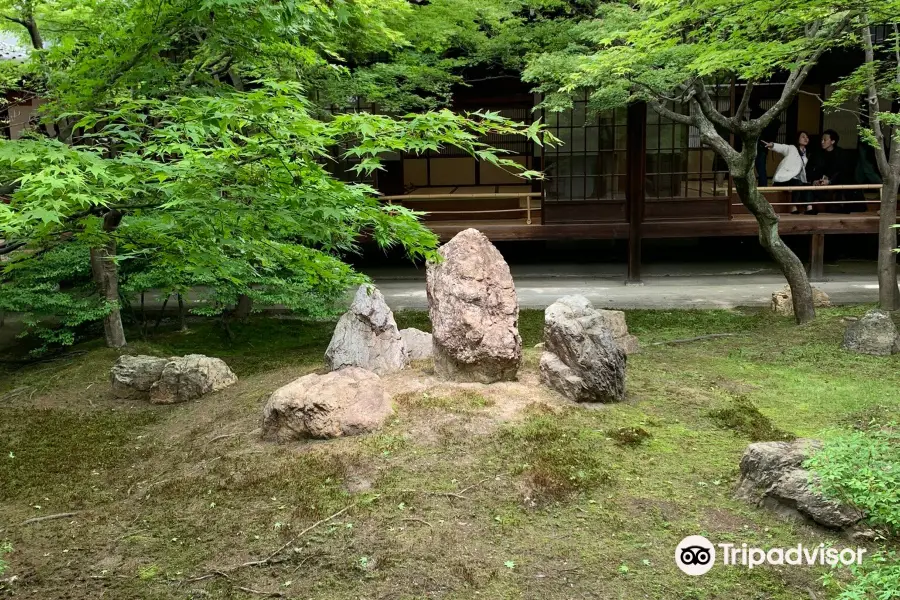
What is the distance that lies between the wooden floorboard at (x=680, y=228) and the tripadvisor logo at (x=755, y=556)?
32.1 feet

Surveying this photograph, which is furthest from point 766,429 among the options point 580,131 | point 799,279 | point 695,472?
point 580,131

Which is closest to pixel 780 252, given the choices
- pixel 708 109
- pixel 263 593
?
pixel 708 109

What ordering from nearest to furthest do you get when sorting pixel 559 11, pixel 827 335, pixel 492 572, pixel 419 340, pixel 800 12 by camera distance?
pixel 492 572 → pixel 800 12 → pixel 419 340 → pixel 827 335 → pixel 559 11

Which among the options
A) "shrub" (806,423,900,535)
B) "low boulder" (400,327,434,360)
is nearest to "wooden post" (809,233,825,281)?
"low boulder" (400,327,434,360)

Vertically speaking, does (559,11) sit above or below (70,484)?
above

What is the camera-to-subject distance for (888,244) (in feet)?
33.8

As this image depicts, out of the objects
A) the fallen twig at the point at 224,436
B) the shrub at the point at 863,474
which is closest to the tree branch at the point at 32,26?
the fallen twig at the point at 224,436

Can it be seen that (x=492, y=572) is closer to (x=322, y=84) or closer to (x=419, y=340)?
(x=419, y=340)

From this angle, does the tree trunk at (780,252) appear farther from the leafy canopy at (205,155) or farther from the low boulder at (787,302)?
the leafy canopy at (205,155)

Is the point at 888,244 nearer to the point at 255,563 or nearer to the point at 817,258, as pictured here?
the point at 817,258

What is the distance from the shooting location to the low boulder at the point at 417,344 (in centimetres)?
859

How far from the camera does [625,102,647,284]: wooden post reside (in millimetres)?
13602

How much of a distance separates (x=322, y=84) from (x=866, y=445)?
8911mm

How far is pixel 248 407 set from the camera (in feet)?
24.3
